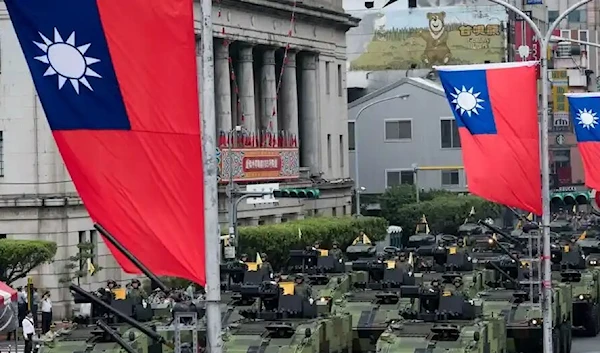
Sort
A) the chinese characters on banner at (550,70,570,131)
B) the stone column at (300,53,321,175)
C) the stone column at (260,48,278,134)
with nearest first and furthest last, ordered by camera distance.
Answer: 1. the stone column at (260,48,278,134)
2. the stone column at (300,53,321,175)
3. the chinese characters on banner at (550,70,570,131)

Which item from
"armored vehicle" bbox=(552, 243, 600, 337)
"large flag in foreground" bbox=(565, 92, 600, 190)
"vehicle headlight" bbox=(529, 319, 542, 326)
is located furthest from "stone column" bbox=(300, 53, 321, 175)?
"vehicle headlight" bbox=(529, 319, 542, 326)

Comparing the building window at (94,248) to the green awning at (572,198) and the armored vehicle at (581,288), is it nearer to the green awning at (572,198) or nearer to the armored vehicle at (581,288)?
the armored vehicle at (581,288)

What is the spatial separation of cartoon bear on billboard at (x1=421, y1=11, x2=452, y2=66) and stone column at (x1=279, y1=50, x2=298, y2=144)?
807 inches

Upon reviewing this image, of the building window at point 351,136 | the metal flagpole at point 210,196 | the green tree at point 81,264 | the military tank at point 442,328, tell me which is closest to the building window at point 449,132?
the building window at point 351,136

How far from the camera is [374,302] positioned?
32.9 m

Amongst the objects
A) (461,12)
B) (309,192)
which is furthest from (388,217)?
(309,192)

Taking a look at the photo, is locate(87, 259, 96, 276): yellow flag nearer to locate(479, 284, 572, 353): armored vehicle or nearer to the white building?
the white building

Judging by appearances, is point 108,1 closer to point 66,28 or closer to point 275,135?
point 66,28

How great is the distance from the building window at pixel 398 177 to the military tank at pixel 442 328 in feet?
192

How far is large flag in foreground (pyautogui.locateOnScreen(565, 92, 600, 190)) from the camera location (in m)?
35.7

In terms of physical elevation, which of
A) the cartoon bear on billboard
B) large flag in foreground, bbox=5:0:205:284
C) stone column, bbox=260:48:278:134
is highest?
the cartoon bear on billboard

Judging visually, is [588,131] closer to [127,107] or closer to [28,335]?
[28,335]

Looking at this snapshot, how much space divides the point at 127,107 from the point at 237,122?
183 feet

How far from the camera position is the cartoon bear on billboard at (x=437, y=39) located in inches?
3629
